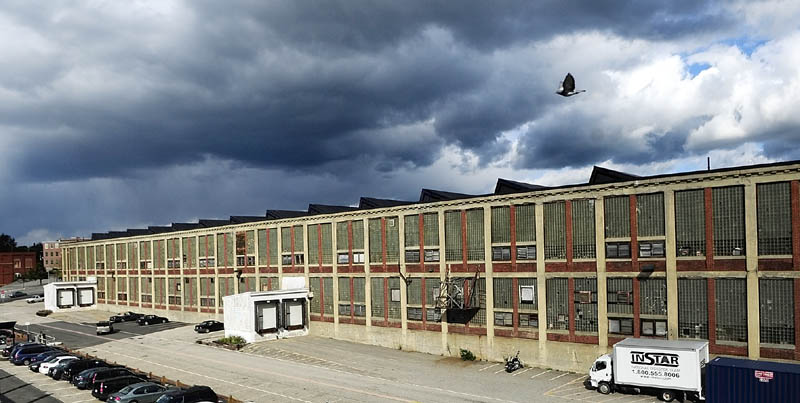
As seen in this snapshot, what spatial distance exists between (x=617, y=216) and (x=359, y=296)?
29.8 meters

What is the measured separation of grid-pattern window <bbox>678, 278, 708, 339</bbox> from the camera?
4169cm

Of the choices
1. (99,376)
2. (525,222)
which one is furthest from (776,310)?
(99,376)

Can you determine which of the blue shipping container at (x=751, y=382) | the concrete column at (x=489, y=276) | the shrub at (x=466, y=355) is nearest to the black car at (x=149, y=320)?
the shrub at (x=466, y=355)

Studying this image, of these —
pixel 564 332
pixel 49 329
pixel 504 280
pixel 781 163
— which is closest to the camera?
pixel 781 163

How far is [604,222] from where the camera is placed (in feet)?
152

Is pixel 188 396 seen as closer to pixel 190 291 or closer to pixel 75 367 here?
pixel 75 367

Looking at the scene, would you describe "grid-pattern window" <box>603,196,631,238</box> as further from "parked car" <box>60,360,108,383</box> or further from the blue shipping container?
"parked car" <box>60,360,108,383</box>

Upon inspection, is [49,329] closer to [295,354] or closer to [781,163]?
[295,354]

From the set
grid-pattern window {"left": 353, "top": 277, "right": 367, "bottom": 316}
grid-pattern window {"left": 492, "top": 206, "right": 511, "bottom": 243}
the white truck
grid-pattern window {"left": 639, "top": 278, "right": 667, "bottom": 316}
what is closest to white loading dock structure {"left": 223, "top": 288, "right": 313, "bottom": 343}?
grid-pattern window {"left": 353, "top": 277, "right": 367, "bottom": 316}

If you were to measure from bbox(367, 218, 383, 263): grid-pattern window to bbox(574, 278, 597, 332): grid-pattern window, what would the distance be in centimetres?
2210

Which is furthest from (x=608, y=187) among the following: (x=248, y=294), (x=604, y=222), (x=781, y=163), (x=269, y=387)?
(x=248, y=294)

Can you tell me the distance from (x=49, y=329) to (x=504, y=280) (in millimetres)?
68157

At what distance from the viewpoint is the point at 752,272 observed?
130 ft

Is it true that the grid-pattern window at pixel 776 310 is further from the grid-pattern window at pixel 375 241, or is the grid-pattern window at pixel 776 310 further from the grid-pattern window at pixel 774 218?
the grid-pattern window at pixel 375 241
